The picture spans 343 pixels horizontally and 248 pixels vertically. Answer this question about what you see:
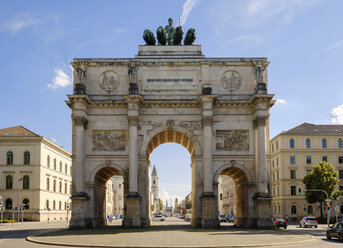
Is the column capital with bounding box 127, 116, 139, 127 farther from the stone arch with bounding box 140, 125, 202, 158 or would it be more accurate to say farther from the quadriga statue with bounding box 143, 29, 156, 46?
the quadriga statue with bounding box 143, 29, 156, 46

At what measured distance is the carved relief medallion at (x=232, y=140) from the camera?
36219mm

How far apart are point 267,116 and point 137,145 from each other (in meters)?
11.1

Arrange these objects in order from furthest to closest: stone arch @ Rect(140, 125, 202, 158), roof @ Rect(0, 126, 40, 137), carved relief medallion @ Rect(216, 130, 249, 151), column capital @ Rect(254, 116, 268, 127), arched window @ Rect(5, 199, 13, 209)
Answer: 1. roof @ Rect(0, 126, 40, 137)
2. arched window @ Rect(5, 199, 13, 209)
3. carved relief medallion @ Rect(216, 130, 249, 151)
4. stone arch @ Rect(140, 125, 202, 158)
5. column capital @ Rect(254, 116, 268, 127)

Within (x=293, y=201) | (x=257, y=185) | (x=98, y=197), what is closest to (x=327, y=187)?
(x=293, y=201)

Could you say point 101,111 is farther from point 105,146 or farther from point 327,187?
point 327,187

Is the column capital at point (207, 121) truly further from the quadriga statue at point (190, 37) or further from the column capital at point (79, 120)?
the column capital at point (79, 120)

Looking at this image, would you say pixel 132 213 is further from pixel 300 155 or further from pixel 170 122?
pixel 300 155

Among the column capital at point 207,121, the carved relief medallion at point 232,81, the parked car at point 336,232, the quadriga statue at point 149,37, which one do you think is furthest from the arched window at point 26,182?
the parked car at point 336,232

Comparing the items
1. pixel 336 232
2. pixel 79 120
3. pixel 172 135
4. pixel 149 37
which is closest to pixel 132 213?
pixel 172 135

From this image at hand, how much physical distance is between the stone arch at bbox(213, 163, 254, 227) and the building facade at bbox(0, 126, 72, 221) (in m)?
32.4

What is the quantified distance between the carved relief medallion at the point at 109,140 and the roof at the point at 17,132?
28617 millimetres

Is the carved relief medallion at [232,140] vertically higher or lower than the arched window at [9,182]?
higher

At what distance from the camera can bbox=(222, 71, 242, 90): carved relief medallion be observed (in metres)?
37.0

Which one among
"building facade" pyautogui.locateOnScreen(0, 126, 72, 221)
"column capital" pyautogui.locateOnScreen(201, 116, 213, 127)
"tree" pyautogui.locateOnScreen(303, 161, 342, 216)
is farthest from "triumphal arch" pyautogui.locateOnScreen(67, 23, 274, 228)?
"building facade" pyautogui.locateOnScreen(0, 126, 72, 221)
